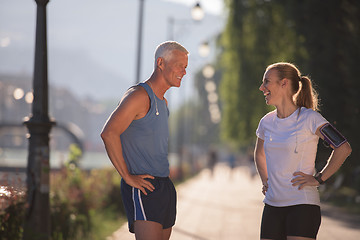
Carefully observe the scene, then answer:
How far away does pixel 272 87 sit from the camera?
4488mm

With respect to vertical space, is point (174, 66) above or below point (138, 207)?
above

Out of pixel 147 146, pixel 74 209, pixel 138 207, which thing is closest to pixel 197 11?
pixel 74 209

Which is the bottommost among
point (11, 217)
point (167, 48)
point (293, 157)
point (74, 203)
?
point (74, 203)

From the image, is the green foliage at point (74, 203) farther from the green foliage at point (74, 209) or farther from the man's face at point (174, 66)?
the man's face at point (174, 66)

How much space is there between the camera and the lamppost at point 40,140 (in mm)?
8086

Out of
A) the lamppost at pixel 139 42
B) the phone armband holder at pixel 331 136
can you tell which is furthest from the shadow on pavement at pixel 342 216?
the phone armband holder at pixel 331 136

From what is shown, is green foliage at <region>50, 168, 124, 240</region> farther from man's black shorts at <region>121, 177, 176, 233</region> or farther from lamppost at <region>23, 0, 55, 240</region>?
man's black shorts at <region>121, 177, 176, 233</region>

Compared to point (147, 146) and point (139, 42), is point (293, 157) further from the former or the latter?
point (139, 42)

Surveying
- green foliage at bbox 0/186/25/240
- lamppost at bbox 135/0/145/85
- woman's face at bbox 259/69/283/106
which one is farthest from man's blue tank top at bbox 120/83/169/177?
lamppost at bbox 135/0/145/85

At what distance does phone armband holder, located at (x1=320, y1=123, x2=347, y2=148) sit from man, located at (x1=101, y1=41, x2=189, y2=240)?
1051 millimetres

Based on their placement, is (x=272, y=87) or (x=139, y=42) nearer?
(x=272, y=87)

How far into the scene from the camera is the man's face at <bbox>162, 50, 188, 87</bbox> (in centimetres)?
429

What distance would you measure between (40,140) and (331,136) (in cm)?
485

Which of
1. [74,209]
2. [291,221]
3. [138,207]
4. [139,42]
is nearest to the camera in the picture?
[138,207]
